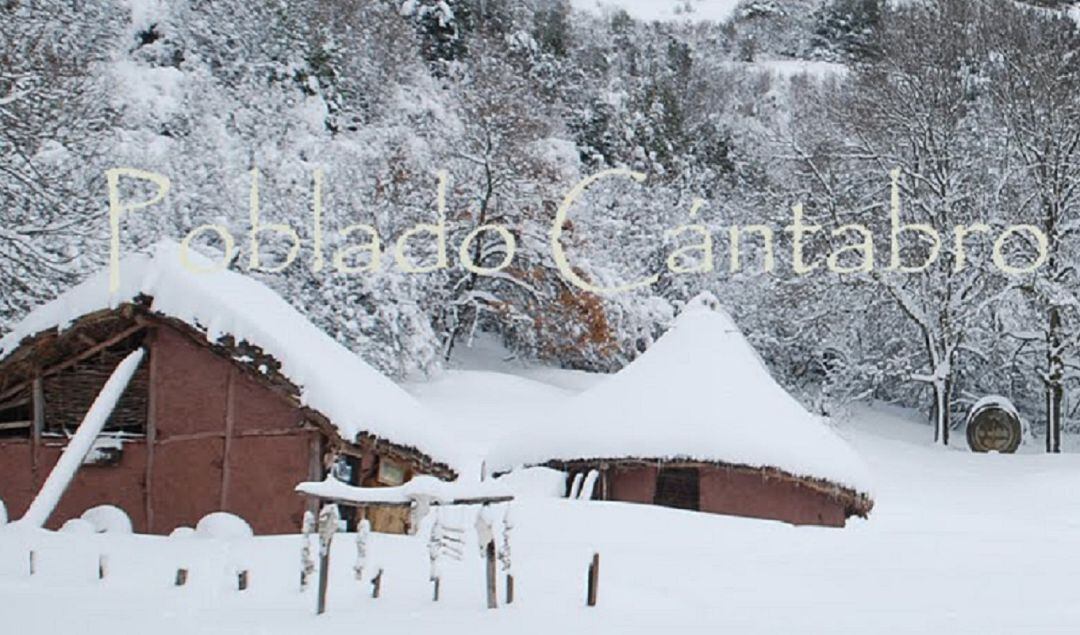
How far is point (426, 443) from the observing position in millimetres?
17312

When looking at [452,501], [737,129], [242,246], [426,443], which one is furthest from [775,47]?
[452,501]

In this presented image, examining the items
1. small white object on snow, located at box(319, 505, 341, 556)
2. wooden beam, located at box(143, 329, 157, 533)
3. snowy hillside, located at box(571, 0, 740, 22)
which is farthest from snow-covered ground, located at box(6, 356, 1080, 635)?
snowy hillside, located at box(571, 0, 740, 22)

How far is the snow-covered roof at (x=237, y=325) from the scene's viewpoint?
15656 mm

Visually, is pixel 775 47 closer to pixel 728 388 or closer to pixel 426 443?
pixel 728 388

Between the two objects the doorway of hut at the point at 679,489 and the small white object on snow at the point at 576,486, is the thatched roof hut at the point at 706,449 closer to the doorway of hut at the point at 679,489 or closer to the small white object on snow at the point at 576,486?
the doorway of hut at the point at 679,489

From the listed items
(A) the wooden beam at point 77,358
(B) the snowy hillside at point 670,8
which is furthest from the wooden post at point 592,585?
(B) the snowy hillside at point 670,8

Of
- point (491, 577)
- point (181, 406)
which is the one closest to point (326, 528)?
point (491, 577)

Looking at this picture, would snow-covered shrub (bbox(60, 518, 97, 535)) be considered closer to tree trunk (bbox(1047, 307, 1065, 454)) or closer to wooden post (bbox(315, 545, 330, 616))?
wooden post (bbox(315, 545, 330, 616))

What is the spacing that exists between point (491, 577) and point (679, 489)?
9345mm

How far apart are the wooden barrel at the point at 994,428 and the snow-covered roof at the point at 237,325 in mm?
18096

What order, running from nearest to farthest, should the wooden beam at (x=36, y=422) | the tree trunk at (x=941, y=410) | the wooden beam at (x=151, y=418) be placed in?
1. the wooden beam at (x=151, y=418)
2. the wooden beam at (x=36, y=422)
3. the tree trunk at (x=941, y=410)

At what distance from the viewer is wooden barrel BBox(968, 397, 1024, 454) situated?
31.7 m

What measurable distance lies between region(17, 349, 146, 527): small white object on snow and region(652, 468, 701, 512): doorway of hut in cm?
762

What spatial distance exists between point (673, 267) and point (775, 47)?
68.6 ft
